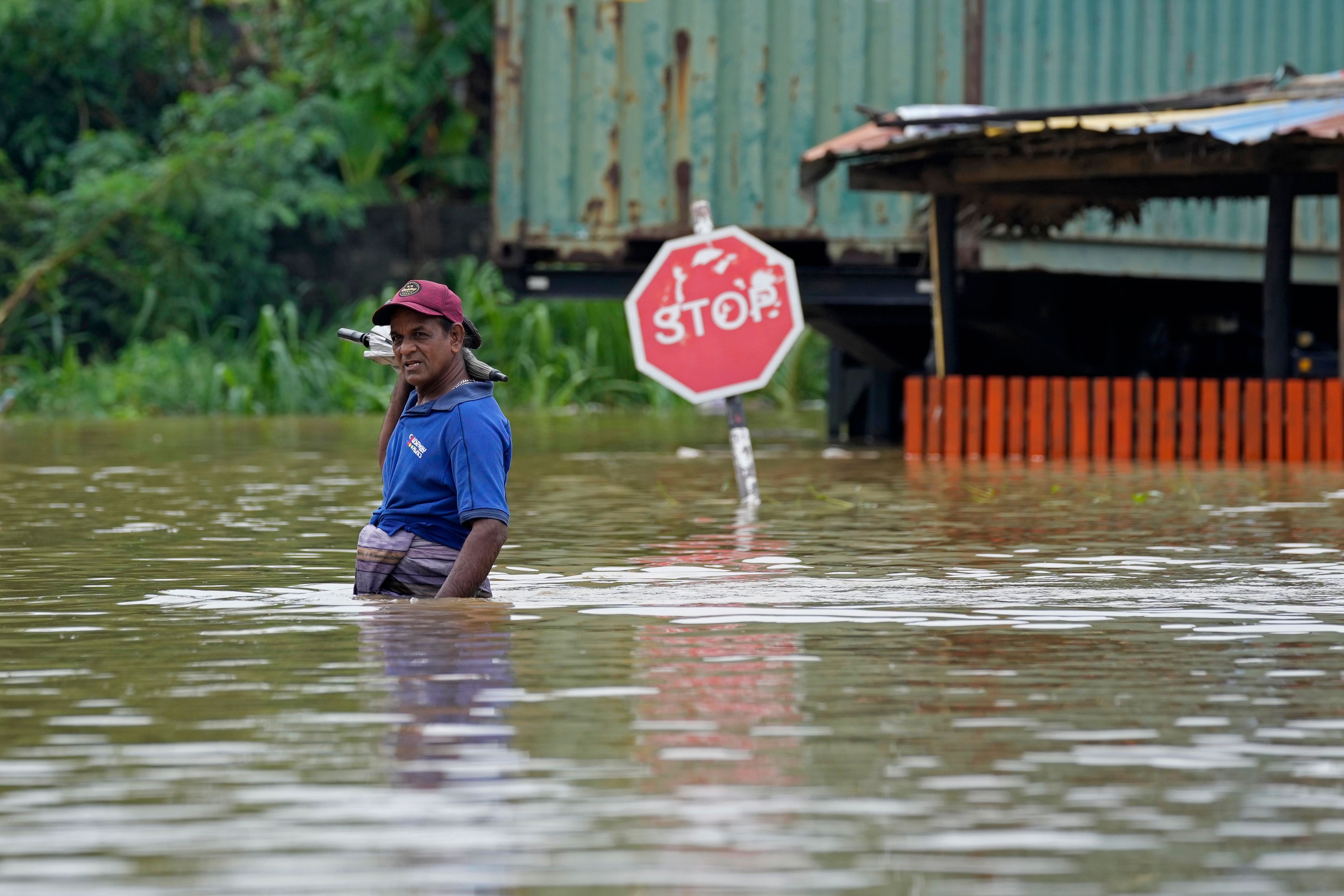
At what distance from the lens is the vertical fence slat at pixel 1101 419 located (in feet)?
57.6

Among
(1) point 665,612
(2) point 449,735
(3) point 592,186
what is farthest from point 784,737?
(3) point 592,186

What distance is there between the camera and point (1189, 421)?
17391mm

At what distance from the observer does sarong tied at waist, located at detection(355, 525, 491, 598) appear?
7.75 metres

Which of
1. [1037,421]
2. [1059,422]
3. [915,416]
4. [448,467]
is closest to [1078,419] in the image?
[1059,422]

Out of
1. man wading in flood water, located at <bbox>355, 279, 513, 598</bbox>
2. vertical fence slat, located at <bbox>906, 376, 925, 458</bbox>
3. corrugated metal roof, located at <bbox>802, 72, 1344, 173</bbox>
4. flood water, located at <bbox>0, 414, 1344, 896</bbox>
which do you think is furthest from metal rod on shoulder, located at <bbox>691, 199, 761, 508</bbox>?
man wading in flood water, located at <bbox>355, 279, 513, 598</bbox>

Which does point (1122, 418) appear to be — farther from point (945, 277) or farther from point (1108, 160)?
point (1108, 160)

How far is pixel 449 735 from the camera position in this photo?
549cm

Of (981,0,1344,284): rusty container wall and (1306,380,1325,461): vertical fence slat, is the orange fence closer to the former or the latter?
(1306,380,1325,461): vertical fence slat

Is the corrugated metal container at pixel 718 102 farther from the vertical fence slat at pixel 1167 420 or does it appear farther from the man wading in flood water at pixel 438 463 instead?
the man wading in flood water at pixel 438 463

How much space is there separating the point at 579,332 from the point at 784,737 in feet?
78.9

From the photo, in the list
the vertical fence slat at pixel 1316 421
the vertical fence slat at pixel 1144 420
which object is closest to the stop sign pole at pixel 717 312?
the vertical fence slat at pixel 1144 420

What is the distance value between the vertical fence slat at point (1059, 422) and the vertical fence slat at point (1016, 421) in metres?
0.19

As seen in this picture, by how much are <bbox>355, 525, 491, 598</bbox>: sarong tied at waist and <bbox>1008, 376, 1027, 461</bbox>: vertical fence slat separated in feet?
33.8

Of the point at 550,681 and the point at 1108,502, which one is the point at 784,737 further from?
the point at 1108,502
